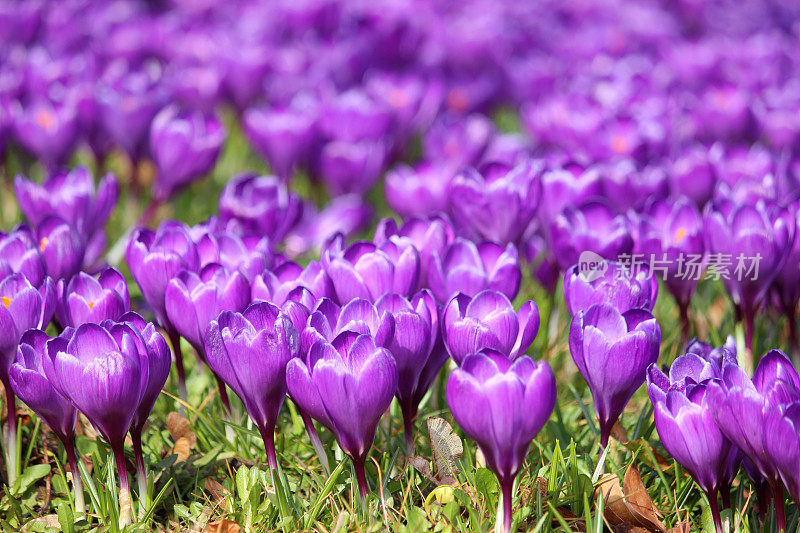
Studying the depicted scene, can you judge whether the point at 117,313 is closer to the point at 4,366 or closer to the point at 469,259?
the point at 4,366

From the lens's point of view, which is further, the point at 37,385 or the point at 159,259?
the point at 159,259

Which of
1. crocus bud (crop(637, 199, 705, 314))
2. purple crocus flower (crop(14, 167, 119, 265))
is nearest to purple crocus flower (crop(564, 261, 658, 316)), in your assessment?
crocus bud (crop(637, 199, 705, 314))

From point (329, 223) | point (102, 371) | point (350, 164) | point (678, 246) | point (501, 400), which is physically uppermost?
point (102, 371)

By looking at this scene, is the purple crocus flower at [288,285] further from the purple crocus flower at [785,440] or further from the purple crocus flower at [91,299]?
the purple crocus flower at [785,440]

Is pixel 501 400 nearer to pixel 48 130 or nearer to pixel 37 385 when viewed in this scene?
pixel 37 385

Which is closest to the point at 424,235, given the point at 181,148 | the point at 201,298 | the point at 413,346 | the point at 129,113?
the point at 413,346
